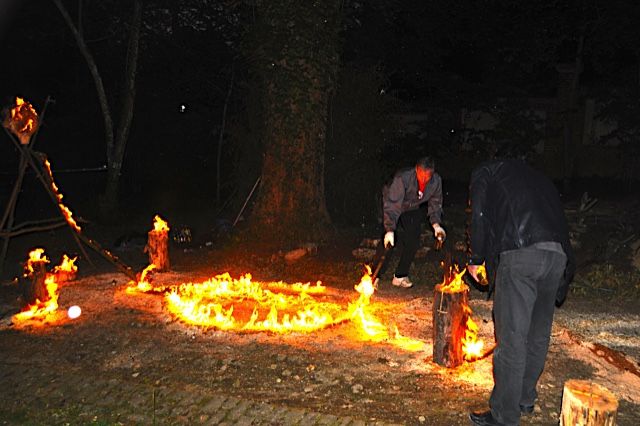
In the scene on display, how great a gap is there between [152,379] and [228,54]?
14167 millimetres

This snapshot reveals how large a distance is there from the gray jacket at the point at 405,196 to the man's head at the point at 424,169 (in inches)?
3.5

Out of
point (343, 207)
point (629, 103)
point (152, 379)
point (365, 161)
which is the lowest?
point (152, 379)

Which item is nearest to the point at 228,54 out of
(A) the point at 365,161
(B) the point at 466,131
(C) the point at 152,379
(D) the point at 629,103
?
(A) the point at 365,161

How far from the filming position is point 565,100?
22.3 metres

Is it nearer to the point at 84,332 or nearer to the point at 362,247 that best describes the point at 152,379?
the point at 84,332

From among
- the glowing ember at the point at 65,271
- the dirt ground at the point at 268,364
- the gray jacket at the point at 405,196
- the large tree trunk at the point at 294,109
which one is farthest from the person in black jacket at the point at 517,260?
the large tree trunk at the point at 294,109

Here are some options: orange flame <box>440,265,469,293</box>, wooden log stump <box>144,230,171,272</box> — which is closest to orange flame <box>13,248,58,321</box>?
wooden log stump <box>144,230,171,272</box>

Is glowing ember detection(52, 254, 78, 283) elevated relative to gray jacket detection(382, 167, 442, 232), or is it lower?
lower

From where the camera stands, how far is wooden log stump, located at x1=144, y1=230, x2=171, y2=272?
358 inches

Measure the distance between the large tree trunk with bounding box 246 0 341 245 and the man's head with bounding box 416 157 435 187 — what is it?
3938mm

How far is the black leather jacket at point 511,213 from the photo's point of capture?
423cm

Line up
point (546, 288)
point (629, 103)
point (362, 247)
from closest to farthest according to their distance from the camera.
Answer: point (546, 288)
point (362, 247)
point (629, 103)

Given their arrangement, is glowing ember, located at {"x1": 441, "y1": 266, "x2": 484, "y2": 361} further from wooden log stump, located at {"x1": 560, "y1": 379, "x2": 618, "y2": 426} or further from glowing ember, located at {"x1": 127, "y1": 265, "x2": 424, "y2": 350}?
wooden log stump, located at {"x1": 560, "y1": 379, "x2": 618, "y2": 426}

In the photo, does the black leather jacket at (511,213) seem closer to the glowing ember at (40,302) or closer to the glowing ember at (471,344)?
the glowing ember at (471,344)
